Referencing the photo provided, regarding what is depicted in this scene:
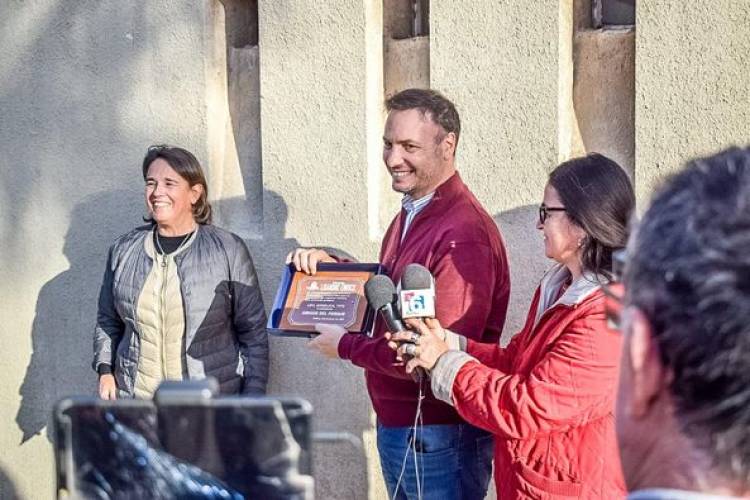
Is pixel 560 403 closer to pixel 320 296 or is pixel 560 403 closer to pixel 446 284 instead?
pixel 446 284

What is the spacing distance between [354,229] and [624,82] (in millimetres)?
1380

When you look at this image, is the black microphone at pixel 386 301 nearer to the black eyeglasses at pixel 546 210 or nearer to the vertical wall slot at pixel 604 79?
the black eyeglasses at pixel 546 210

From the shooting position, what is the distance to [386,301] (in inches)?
122

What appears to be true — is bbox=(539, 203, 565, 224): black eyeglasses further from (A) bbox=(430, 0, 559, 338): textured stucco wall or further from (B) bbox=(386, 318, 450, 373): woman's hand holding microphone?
(A) bbox=(430, 0, 559, 338): textured stucco wall

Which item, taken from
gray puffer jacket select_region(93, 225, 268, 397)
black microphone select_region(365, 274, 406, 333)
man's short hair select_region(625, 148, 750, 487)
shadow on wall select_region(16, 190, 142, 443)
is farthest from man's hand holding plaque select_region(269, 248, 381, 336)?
man's short hair select_region(625, 148, 750, 487)

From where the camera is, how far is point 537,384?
2.83m

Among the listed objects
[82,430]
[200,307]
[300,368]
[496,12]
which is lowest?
[300,368]

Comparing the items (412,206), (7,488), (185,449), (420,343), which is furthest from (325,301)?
(7,488)

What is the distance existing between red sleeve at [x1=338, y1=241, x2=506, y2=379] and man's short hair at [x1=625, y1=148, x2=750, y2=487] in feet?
7.18

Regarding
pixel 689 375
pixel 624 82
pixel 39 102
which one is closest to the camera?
pixel 689 375

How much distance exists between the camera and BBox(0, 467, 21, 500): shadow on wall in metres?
5.82

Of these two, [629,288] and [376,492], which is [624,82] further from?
[629,288]

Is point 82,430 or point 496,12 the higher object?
point 496,12

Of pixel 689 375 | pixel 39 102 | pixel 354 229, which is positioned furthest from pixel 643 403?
pixel 39 102
